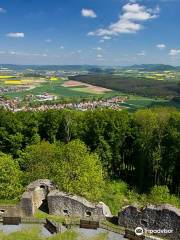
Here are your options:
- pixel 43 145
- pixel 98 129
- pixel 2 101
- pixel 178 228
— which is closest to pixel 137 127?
pixel 98 129

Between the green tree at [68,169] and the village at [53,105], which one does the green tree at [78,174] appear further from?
the village at [53,105]

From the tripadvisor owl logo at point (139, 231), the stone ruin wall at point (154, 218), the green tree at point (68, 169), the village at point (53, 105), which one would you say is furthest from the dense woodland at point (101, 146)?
the village at point (53, 105)

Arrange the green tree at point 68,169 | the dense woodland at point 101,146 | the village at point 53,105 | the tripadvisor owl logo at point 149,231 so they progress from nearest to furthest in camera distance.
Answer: the tripadvisor owl logo at point 149,231, the green tree at point 68,169, the dense woodland at point 101,146, the village at point 53,105

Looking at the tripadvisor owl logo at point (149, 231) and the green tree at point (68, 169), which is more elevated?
the green tree at point (68, 169)

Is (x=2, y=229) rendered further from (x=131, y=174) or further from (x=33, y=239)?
(x=131, y=174)

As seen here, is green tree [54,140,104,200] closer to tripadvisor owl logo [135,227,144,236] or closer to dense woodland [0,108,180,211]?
dense woodland [0,108,180,211]

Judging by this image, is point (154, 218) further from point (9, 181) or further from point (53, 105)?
point (53, 105)

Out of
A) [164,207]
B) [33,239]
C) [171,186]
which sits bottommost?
[171,186]

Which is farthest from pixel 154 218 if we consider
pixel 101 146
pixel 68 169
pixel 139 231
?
pixel 101 146
